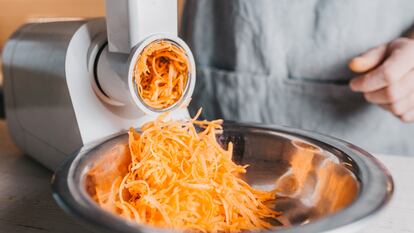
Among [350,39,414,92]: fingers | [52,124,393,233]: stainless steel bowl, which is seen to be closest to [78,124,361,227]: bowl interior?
[52,124,393,233]: stainless steel bowl

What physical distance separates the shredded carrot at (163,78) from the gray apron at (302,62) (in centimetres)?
41

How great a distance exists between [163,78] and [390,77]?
0.44m

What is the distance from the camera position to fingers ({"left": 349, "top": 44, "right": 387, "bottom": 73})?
2.81ft

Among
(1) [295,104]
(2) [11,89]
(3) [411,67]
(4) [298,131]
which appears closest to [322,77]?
(1) [295,104]

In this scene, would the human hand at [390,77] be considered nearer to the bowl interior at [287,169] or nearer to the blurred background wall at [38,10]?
the bowl interior at [287,169]

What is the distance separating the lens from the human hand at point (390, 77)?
82cm

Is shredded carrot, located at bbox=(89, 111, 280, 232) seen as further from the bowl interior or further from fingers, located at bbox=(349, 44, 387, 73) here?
fingers, located at bbox=(349, 44, 387, 73)

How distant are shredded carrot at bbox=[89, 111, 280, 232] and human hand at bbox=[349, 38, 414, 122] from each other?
356mm

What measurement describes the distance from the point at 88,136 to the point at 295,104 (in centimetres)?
52

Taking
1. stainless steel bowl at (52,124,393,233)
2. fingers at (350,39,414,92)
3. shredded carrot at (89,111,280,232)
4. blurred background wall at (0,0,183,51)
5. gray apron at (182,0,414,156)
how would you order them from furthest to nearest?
1. blurred background wall at (0,0,183,51)
2. gray apron at (182,0,414,156)
3. fingers at (350,39,414,92)
4. shredded carrot at (89,111,280,232)
5. stainless steel bowl at (52,124,393,233)

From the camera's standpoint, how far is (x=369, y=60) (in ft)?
2.82

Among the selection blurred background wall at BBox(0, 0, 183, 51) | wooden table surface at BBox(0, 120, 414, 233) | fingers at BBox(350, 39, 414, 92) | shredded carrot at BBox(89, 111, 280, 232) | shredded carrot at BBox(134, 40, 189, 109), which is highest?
shredded carrot at BBox(134, 40, 189, 109)

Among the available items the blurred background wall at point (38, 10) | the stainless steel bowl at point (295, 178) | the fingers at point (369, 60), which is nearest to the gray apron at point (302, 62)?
the fingers at point (369, 60)

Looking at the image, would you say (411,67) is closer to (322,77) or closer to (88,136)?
(322,77)
